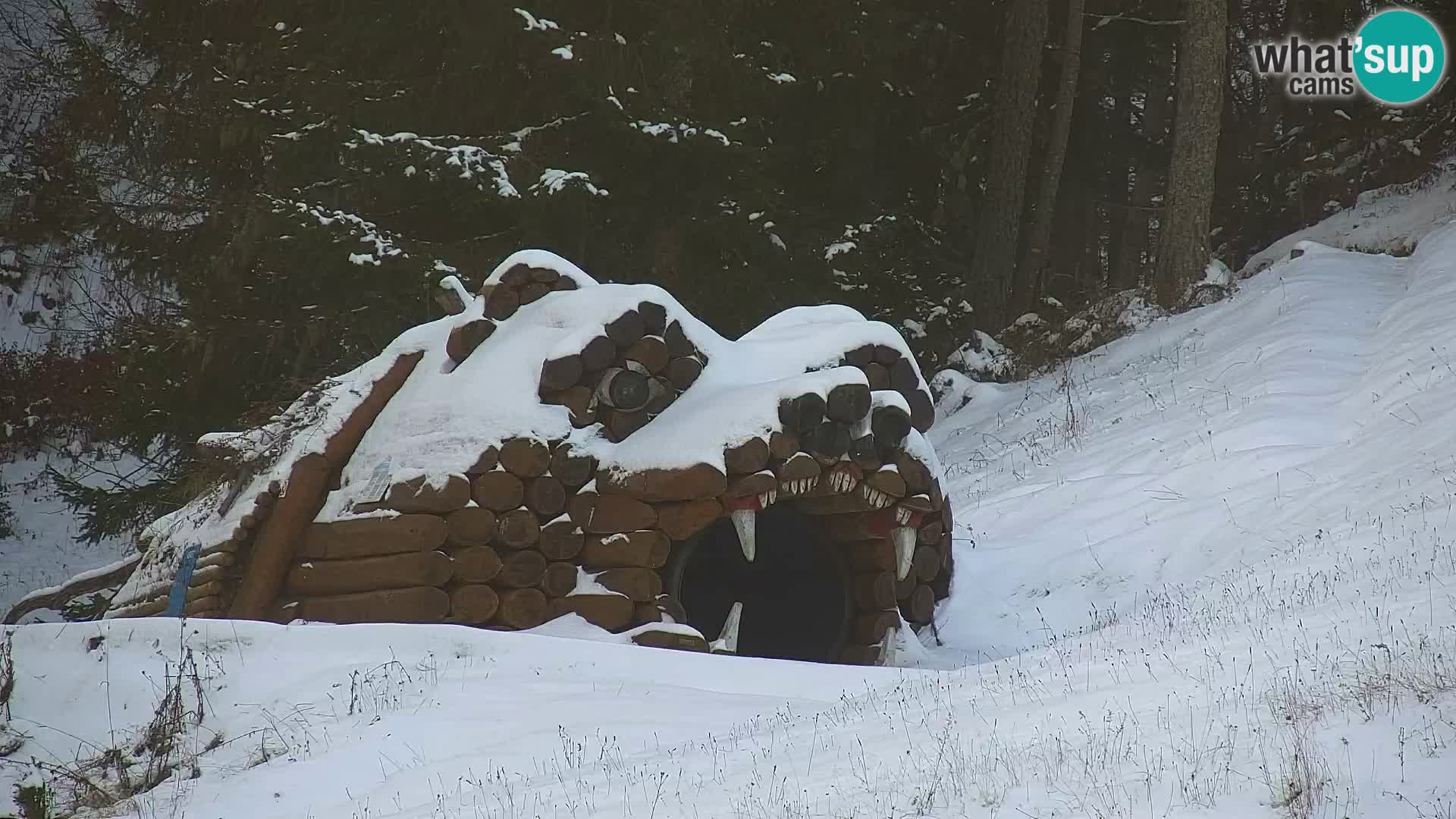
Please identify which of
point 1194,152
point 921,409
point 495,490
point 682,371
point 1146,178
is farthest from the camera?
point 1146,178

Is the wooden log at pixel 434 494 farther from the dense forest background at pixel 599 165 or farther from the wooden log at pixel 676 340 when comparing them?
the dense forest background at pixel 599 165

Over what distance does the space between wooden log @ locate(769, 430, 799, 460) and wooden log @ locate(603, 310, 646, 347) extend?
1.10m

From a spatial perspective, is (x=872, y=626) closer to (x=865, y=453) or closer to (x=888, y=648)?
(x=888, y=648)

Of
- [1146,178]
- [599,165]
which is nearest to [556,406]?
[599,165]

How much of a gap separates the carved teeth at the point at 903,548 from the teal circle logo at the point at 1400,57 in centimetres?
1143

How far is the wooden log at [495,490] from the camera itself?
8.03 m

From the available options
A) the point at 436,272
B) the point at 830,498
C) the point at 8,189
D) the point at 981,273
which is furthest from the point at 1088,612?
the point at 8,189

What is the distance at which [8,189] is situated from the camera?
1602 centimetres

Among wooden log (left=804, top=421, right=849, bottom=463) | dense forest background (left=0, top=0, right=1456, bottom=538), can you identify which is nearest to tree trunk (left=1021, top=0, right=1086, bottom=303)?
dense forest background (left=0, top=0, right=1456, bottom=538)

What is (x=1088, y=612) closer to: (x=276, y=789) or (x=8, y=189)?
(x=276, y=789)

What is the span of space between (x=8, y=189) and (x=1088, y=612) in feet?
46.0

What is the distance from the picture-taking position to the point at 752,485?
800 cm

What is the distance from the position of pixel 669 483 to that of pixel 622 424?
676 mm

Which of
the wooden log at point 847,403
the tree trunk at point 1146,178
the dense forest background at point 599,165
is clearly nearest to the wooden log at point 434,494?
the wooden log at point 847,403
